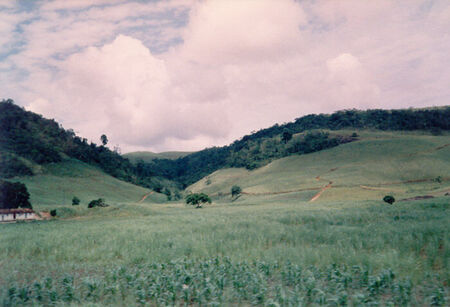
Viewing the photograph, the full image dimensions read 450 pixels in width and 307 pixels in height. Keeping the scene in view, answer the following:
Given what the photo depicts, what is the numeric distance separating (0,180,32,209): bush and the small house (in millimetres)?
5907

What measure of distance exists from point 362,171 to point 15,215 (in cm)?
8640

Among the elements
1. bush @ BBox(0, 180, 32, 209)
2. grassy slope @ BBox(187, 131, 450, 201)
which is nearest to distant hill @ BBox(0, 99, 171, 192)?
bush @ BBox(0, 180, 32, 209)

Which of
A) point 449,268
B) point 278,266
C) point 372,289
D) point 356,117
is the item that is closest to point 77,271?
point 278,266

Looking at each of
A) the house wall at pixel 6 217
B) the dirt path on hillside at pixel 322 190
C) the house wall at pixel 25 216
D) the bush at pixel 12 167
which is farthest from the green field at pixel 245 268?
the bush at pixel 12 167

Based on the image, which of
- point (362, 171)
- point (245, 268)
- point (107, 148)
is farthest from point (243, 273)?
→ point (107, 148)

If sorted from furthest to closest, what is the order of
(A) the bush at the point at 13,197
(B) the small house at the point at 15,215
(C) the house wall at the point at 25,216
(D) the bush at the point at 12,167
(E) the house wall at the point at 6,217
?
(D) the bush at the point at 12,167 → (A) the bush at the point at 13,197 → (C) the house wall at the point at 25,216 → (B) the small house at the point at 15,215 → (E) the house wall at the point at 6,217

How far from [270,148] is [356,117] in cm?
6258

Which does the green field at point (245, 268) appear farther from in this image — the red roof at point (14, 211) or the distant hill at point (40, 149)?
the distant hill at point (40, 149)

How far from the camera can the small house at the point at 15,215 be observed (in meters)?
49.6

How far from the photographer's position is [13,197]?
56844 mm

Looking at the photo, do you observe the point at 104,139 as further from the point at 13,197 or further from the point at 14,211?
the point at 14,211

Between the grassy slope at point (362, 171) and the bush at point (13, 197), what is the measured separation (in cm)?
5602

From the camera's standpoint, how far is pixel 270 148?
17438 cm

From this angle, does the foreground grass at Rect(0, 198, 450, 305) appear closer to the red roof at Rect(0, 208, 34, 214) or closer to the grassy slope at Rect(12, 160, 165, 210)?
the red roof at Rect(0, 208, 34, 214)
